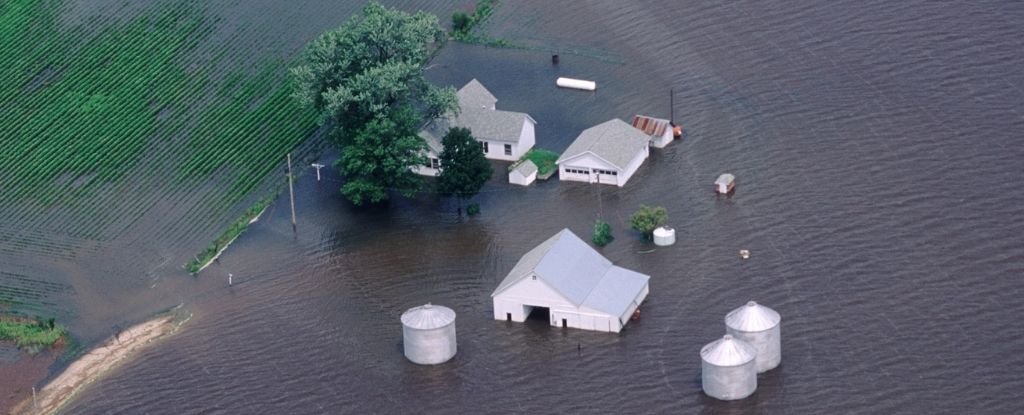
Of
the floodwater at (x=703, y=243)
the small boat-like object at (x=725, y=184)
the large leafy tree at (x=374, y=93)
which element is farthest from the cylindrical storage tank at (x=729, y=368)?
the large leafy tree at (x=374, y=93)

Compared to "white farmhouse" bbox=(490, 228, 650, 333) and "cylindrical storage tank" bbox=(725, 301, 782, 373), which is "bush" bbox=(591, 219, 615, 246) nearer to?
"white farmhouse" bbox=(490, 228, 650, 333)

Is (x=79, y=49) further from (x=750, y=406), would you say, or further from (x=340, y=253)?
(x=750, y=406)

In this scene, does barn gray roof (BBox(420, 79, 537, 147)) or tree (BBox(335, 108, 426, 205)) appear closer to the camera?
tree (BBox(335, 108, 426, 205))

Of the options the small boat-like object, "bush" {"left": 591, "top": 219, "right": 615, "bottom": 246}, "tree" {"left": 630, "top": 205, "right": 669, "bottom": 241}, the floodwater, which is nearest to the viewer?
the floodwater

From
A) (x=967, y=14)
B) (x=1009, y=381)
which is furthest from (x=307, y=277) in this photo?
(x=967, y=14)

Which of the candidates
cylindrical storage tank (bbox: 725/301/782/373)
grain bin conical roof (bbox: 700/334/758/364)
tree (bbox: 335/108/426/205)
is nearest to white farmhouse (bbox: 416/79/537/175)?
tree (bbox: 335/108/426/205)

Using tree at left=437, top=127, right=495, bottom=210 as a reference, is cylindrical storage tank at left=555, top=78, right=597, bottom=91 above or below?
above

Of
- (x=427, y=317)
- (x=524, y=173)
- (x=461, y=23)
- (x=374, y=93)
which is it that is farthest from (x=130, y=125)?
(x=427, y=317)
